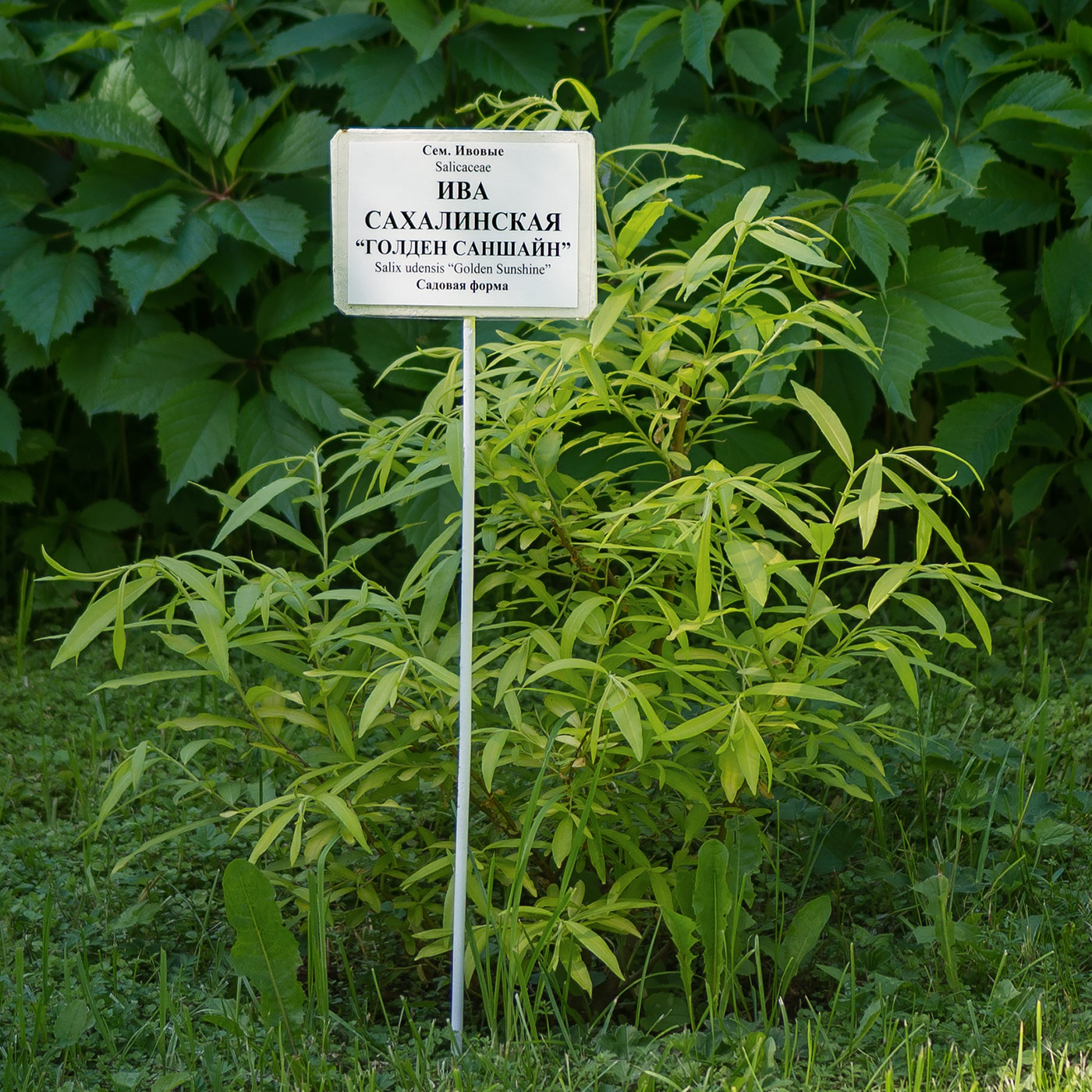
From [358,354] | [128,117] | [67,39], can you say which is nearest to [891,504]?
[358,354]

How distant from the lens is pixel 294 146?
7.75 ft

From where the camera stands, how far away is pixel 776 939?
151 centimetres

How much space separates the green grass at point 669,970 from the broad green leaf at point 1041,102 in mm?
988

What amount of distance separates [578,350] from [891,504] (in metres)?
0.37

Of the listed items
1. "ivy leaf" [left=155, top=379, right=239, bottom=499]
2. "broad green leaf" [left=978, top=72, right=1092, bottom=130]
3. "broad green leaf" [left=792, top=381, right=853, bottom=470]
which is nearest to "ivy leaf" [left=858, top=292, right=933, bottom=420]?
"broad green leaf" [left=978, top=72, right=1092, bottom=130]

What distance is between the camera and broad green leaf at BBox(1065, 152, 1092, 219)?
220cm

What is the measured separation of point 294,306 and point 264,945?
4.71ft

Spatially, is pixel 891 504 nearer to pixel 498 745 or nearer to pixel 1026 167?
pixel 498 745

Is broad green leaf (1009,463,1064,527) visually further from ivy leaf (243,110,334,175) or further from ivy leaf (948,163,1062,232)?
ivy leaf (243,110,334,175)

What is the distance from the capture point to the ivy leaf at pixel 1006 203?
2305mm

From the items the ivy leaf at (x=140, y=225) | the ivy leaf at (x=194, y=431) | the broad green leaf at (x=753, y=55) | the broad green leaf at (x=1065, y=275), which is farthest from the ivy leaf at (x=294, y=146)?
the broad green leaf at (x=1065, y=275)

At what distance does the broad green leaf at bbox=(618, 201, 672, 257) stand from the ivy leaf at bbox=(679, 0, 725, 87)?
33.0 inches

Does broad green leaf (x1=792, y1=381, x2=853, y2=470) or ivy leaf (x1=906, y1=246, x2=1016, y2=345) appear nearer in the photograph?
broad green leaf (x1=792, y1=381, x2=853, y2=470)

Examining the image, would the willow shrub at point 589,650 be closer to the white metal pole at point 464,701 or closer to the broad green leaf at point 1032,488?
the white metal pole at point 464,701
